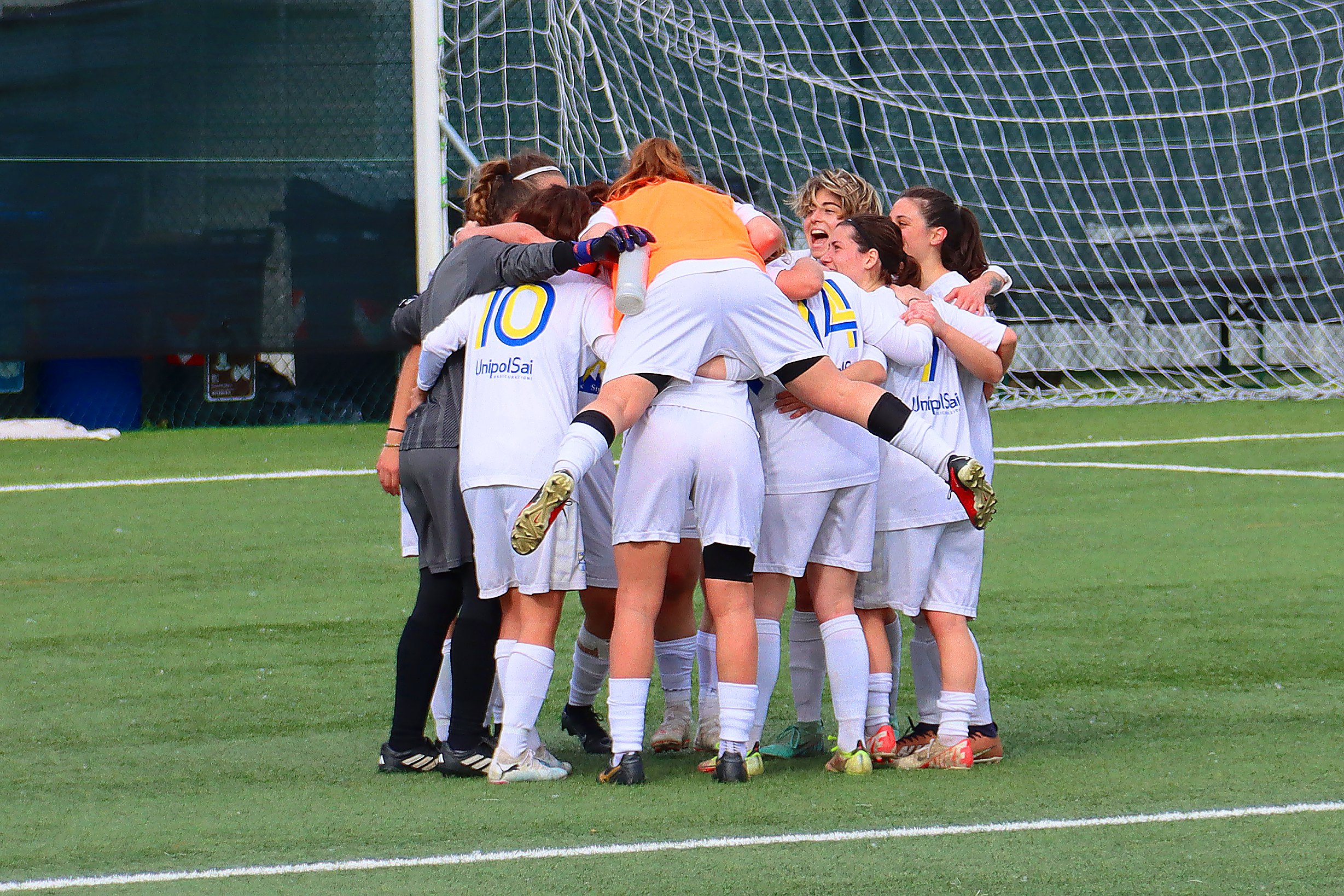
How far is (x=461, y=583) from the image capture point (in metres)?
3.99

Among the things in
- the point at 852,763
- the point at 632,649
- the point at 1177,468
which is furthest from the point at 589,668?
the point at 1177,468

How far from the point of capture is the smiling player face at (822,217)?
4277 millimetres

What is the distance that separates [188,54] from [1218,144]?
9128 millimetres

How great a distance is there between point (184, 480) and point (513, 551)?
6733 mm

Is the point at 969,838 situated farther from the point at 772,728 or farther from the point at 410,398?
the point at 410,398

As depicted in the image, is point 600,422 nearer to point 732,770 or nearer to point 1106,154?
point 732,770

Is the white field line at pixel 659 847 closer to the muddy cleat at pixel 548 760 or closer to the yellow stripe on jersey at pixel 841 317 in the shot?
the muddy cleat at pixel 548 760

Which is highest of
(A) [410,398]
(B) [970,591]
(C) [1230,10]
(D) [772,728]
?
(C) [1230,10]

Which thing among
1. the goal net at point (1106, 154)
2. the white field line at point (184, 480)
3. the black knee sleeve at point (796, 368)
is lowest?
the white field line at point (184, 480)

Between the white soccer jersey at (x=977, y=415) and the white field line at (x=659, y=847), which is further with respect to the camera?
the white soccer jersey at (x=977, y=415)

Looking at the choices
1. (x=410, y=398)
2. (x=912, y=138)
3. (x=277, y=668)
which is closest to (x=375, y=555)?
(x=277, y=668)

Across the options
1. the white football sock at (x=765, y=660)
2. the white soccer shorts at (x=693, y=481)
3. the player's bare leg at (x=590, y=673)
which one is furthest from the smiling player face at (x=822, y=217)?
the player's bare leg at (x=590, y=673)

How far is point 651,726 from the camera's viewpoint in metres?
4.43

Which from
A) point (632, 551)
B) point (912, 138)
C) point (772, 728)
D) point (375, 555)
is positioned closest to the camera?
point (632, 551)
